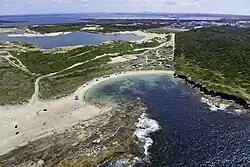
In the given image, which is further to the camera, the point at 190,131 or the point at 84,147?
the point at 190,131

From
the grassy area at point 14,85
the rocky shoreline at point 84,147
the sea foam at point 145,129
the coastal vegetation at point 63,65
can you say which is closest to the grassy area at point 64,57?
the coastal vegetation at point 63,65

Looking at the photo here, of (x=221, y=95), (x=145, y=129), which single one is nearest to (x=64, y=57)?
(x=221, y=95)

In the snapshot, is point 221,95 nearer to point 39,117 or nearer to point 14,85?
point 39,117

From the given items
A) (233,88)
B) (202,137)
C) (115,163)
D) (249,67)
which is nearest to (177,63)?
(249,67)

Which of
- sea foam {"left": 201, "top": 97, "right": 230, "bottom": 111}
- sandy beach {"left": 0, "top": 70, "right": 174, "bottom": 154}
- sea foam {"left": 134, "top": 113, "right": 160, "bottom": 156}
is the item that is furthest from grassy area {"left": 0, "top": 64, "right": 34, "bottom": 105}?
sea foam {"left": 201, "top": 97, "right": 230, "bottom": 111}

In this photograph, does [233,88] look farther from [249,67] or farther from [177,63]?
[177,63]

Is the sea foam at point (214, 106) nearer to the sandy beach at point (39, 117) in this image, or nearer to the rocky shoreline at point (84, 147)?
the rocky shoreline at point (84, 147)
